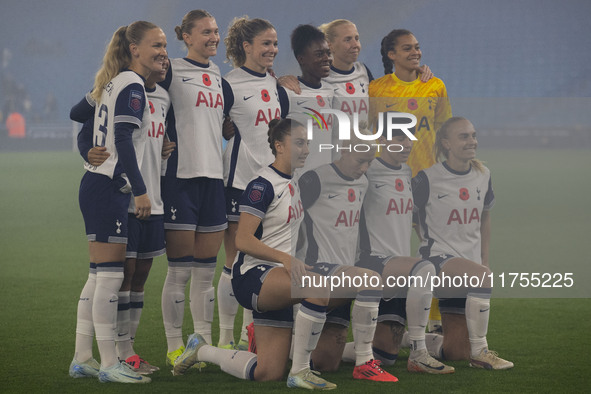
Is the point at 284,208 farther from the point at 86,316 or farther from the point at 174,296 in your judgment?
the point at 86,316

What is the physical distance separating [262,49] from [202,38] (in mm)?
369

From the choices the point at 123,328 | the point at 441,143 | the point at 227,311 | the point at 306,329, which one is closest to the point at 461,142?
the point at 441,143

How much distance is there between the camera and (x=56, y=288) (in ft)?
24.7

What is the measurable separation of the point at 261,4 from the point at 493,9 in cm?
872

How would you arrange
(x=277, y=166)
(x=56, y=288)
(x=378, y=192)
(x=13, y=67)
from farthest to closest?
(x=13, y=67) → (x=56, y=288) → (x=378, y=192) → (x=277, y=166)

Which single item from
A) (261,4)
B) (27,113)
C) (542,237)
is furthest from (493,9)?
(542,237)

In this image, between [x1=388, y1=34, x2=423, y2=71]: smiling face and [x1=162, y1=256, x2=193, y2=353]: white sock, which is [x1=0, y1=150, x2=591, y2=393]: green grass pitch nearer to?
[x1=162, y1=256, x2=193, y2=353]: white sock

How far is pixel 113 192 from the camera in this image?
413cm

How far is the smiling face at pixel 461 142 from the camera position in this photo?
4676 millimetres

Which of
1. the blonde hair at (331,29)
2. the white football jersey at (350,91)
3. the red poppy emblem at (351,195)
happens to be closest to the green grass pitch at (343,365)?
the red poppy emblem at (351,195)

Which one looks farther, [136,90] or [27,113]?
[27,113]

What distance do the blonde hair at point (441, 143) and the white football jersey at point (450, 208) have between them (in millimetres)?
40

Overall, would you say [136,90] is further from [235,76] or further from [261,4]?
[261,4]

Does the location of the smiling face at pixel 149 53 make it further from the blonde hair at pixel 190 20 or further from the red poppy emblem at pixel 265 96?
the red poppy emblem at pixel 265 96
